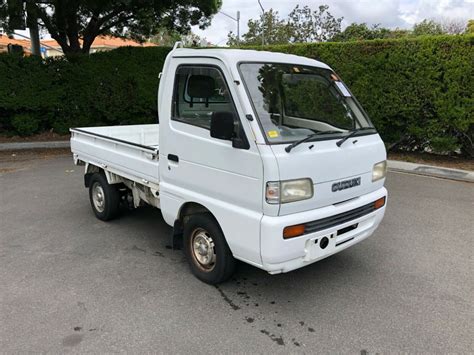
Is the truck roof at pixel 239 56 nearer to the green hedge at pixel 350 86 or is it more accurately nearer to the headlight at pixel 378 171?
the headlight at pixel 378 171

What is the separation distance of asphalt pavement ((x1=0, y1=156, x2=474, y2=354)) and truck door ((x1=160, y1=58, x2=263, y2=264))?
586 mm

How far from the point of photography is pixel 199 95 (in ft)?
12.5

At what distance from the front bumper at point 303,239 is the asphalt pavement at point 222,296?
1.56 ft

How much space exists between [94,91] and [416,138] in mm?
8732

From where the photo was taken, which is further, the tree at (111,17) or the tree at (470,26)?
the tree at (470,26)

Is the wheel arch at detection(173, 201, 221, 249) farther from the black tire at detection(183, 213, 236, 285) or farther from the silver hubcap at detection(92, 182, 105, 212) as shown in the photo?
the silver hubcap at detection(92, 182, 105, 212)

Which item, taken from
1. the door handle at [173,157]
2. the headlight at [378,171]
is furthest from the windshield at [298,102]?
the door handle at [173,157]

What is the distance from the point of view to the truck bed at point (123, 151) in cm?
436

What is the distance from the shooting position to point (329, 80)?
4223mm

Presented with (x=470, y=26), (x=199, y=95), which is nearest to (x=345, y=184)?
(x=199, y=95)

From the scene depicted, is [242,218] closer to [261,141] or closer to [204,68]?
[261,141]

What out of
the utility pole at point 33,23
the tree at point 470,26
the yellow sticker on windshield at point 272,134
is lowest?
the yellow sticker on windshield at point 272,134

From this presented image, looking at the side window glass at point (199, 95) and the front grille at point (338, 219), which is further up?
the side window glass at point (199, 95)

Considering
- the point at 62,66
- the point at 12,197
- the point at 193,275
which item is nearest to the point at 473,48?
the point at 193,275
